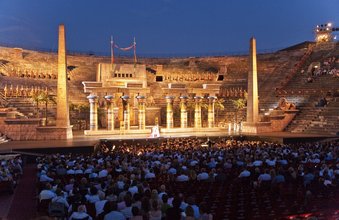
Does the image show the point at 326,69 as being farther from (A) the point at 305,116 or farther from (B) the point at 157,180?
(B) the point at 157,180

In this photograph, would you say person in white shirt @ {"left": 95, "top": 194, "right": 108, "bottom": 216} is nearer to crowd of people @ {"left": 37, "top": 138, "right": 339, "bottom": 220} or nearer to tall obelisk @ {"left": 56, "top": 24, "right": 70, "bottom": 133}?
crowd of people @ {"left": 37, "top": 138, "right": 339, "bottom": 220}

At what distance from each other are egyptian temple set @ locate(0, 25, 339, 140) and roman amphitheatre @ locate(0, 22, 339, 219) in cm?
13

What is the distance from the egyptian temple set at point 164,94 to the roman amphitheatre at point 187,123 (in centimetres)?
13

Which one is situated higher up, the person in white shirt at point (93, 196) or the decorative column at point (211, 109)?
the decorative column at point (211, 109)

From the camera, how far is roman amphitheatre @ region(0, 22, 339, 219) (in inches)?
523

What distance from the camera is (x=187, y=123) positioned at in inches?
2009

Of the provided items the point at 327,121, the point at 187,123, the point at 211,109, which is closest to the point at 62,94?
the point at 211,109

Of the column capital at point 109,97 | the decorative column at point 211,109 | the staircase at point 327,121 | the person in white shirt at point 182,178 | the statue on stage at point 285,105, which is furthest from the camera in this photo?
the decorative column at point 211,109

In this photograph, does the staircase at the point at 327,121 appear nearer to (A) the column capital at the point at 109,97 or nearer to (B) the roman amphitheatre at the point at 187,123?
(B) the roman amphitheatre at the point at 187,123

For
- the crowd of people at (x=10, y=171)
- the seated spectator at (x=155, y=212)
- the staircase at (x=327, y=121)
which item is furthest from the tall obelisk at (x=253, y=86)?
the seated spectator at (x=155, y=212)

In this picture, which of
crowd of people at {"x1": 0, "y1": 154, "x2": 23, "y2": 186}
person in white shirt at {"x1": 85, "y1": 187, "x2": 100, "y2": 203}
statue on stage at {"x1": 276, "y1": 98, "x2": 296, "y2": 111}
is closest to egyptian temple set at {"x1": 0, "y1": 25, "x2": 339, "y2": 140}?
statue on stage at {"x1": 276, "y1": 98, "x2": 296, "y2": 111}

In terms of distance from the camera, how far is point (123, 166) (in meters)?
17.4

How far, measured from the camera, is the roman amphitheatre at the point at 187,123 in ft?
43.5

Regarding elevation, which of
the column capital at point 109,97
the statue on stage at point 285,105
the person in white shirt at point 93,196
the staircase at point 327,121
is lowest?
the person in white shirt at point 93,196
